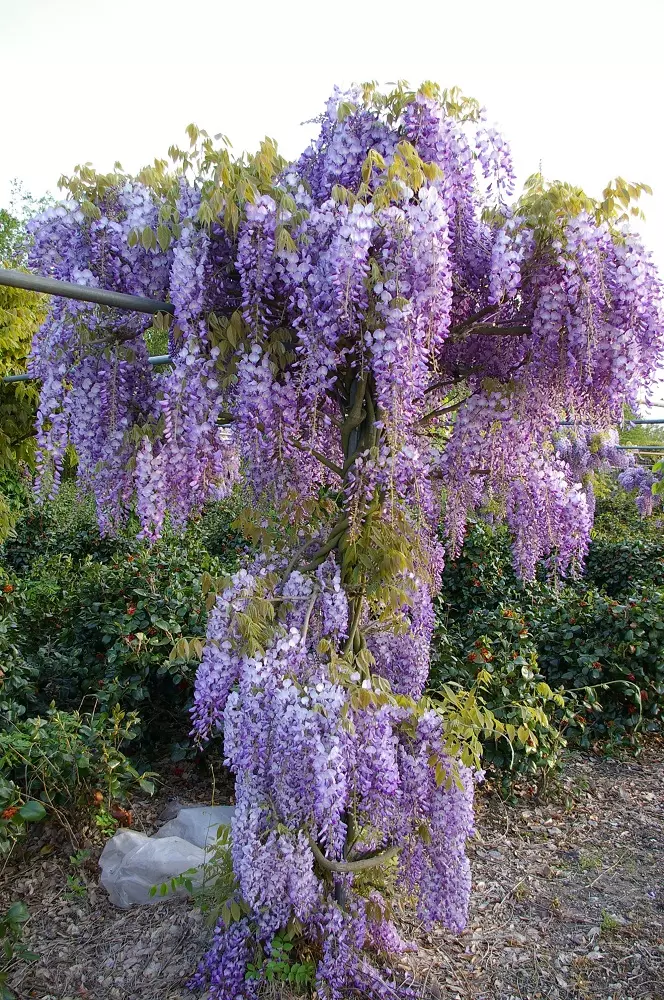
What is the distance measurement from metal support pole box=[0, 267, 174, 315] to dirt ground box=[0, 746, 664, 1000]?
2.00m

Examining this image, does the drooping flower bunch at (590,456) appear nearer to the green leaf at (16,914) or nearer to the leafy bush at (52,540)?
the leafy bush at (52,540)

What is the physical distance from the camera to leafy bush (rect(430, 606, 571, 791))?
11.1 ft

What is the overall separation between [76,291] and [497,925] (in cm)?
246

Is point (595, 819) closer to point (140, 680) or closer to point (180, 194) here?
point (140, 680)

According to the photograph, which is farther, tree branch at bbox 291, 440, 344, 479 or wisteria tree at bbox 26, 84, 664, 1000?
tree branch at bbox 291, 440, 344, 479

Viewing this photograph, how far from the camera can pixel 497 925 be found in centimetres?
257

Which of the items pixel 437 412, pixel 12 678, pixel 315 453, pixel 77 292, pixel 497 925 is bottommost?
pixel 497 925

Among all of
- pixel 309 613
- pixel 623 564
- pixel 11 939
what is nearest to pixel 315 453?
pixel 309 613

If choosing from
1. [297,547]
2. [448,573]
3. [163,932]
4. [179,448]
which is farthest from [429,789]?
[448,573]

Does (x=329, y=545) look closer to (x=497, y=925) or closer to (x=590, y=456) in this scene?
(x=497, y=925)

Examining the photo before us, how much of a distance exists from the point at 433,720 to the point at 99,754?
5.02ft

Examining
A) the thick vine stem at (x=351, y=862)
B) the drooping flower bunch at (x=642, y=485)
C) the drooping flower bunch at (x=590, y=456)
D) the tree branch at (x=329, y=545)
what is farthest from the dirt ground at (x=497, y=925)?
the drooping flower bunch at (x=642, y=485)

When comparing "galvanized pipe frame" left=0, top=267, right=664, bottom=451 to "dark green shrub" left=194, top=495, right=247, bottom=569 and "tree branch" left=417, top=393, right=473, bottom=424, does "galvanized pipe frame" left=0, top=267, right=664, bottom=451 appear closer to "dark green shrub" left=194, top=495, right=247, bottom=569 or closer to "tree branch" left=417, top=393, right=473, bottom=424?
"tree branch" left=417, top=393, right=473, bottom=424

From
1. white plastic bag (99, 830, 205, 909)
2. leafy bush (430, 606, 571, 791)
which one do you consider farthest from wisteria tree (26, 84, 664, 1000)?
leafy bush (430, 606, 571, 791)
